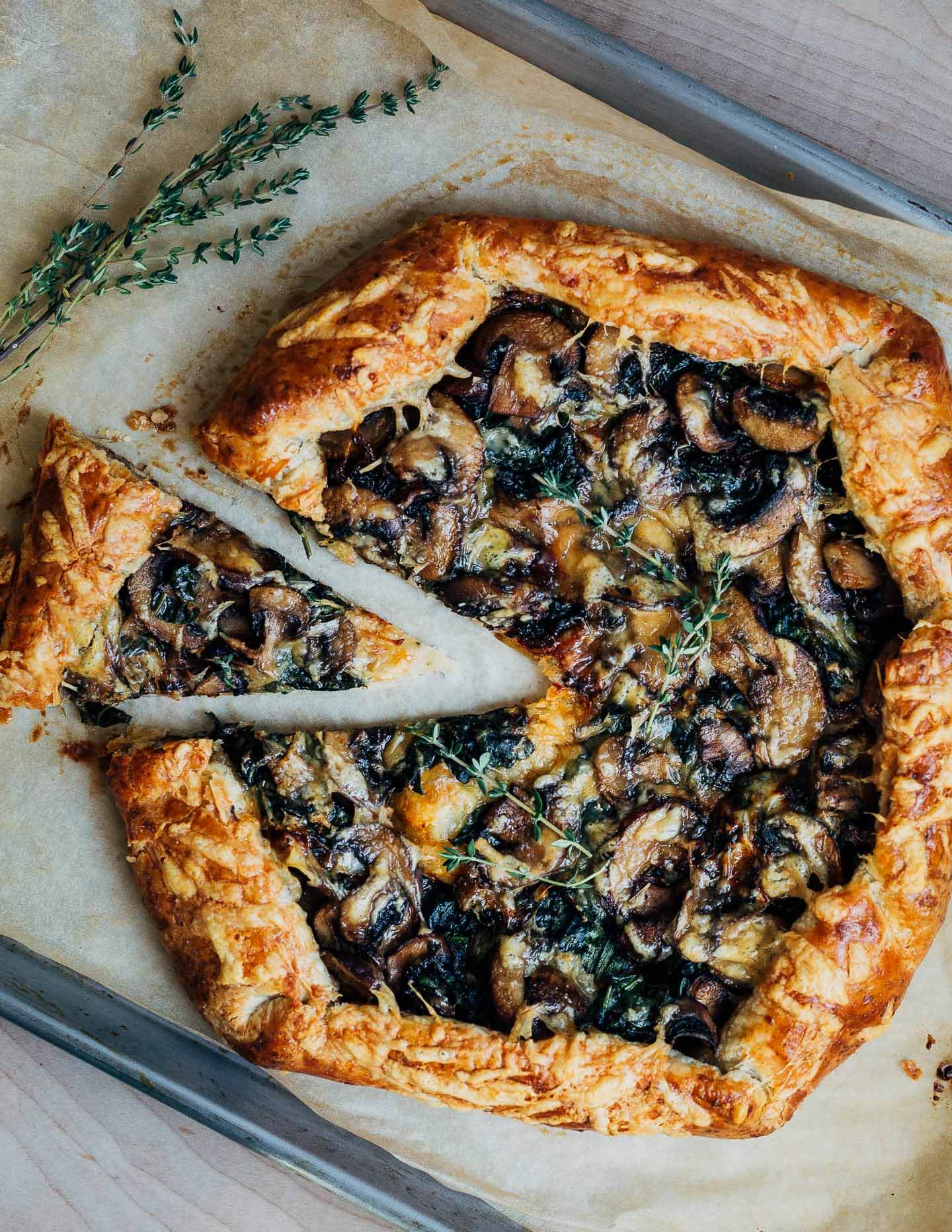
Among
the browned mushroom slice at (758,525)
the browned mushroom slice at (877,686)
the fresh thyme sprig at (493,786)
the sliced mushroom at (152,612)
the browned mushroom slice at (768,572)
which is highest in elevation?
the browned mushroom slice at (758,525)

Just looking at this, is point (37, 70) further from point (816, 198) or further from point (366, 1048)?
point (366, 1048)

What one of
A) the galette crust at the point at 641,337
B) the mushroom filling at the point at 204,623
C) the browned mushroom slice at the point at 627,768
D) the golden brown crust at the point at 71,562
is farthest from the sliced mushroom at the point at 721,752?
the golden brown crust at the point at 71,562

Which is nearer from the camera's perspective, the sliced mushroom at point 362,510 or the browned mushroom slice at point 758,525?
the browned mushroom slice at point 758,525

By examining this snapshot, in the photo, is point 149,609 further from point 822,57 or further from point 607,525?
point 822,57

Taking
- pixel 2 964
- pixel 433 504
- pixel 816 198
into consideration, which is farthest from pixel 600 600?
pixel 2 964

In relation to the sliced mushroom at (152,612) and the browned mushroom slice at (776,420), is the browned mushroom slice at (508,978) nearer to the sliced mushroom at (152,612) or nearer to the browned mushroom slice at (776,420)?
the sliced mushroom at (152,612)

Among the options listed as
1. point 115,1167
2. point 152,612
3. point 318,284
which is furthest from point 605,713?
point 115,1167

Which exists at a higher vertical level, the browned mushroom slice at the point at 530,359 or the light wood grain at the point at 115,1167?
the browned mushroom slice at the point at 530,359

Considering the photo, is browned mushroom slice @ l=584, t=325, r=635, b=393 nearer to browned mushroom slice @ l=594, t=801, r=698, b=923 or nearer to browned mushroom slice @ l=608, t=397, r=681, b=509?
browned mushroom slice @ l=608, t=397, r=681, b=509
